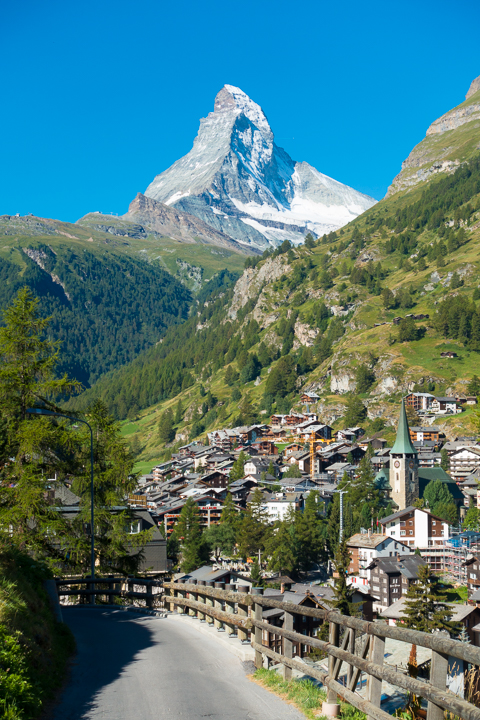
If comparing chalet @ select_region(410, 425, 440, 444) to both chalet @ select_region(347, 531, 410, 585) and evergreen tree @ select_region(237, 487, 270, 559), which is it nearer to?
chalet @ select_region(347, 531, 410, 585)

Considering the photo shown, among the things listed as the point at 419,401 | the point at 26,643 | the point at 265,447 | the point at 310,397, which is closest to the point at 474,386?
the point at 419,401

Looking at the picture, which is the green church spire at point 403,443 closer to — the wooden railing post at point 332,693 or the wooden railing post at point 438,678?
the wooden railing post at point 332,693

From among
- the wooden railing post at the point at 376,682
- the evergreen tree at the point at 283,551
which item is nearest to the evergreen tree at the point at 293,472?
the evergreen tree at the point at 283,551

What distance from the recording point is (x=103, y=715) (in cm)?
977

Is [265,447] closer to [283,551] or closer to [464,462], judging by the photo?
[464,462]

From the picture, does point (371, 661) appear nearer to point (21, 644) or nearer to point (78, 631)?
point (21, 644)

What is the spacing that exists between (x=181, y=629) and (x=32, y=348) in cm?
1257

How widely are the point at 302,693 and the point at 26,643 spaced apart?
4772 mm

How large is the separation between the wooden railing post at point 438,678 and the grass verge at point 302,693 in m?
2.32

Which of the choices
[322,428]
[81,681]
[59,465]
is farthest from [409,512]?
[81,681]

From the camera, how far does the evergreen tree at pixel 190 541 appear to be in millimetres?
86188

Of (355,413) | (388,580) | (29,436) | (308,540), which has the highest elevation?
(355,413)

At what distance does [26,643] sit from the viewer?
35.8ft

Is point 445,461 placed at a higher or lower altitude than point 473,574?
higher
